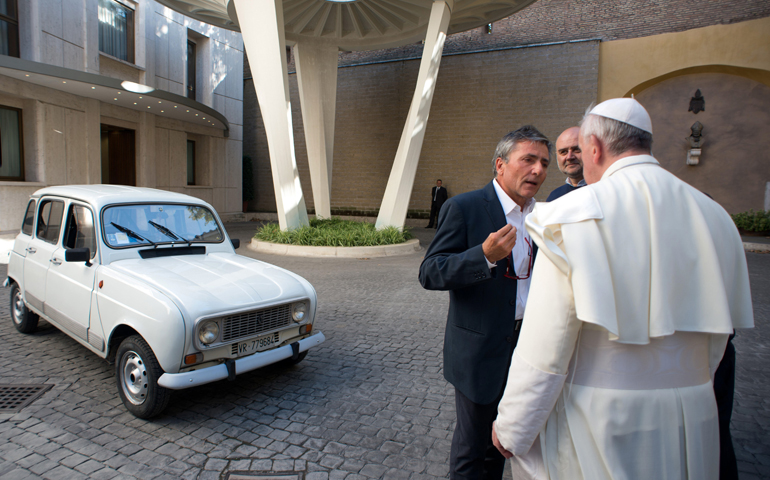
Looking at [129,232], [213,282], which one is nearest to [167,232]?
[129,232]

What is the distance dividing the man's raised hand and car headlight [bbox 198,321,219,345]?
230 centimetres

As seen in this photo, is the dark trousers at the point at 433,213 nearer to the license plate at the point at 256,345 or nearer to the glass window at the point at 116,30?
the glass window at the point at 116,30

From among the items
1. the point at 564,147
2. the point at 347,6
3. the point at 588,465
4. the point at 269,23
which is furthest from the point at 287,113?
the point at 588,465

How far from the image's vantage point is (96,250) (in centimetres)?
402

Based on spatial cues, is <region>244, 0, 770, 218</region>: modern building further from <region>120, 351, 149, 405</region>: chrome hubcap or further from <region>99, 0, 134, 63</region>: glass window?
<region>120, 351, 149, 405</region>: chrome hubcap

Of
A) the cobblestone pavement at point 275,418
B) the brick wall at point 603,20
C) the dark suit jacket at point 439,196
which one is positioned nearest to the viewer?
the cobblestone pavement at point 275,418

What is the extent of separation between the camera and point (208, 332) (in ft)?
11.0

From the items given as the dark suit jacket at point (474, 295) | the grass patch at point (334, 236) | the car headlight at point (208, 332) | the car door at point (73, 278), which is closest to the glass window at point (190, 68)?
the grass patch at point (334, 236)

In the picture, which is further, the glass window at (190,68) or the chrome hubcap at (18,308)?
the glass window at (190,68)

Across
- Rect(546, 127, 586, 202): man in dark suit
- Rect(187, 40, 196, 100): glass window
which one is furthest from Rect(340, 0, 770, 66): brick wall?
Rect(546, 127, 586, 202): man in dark suit

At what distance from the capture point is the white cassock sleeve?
4.53ft

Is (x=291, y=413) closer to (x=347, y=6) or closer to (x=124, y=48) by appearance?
(x=347, y=6)

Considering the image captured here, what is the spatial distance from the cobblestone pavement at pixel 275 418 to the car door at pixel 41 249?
0.60 metres

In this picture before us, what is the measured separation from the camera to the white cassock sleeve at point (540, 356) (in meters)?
1.38
